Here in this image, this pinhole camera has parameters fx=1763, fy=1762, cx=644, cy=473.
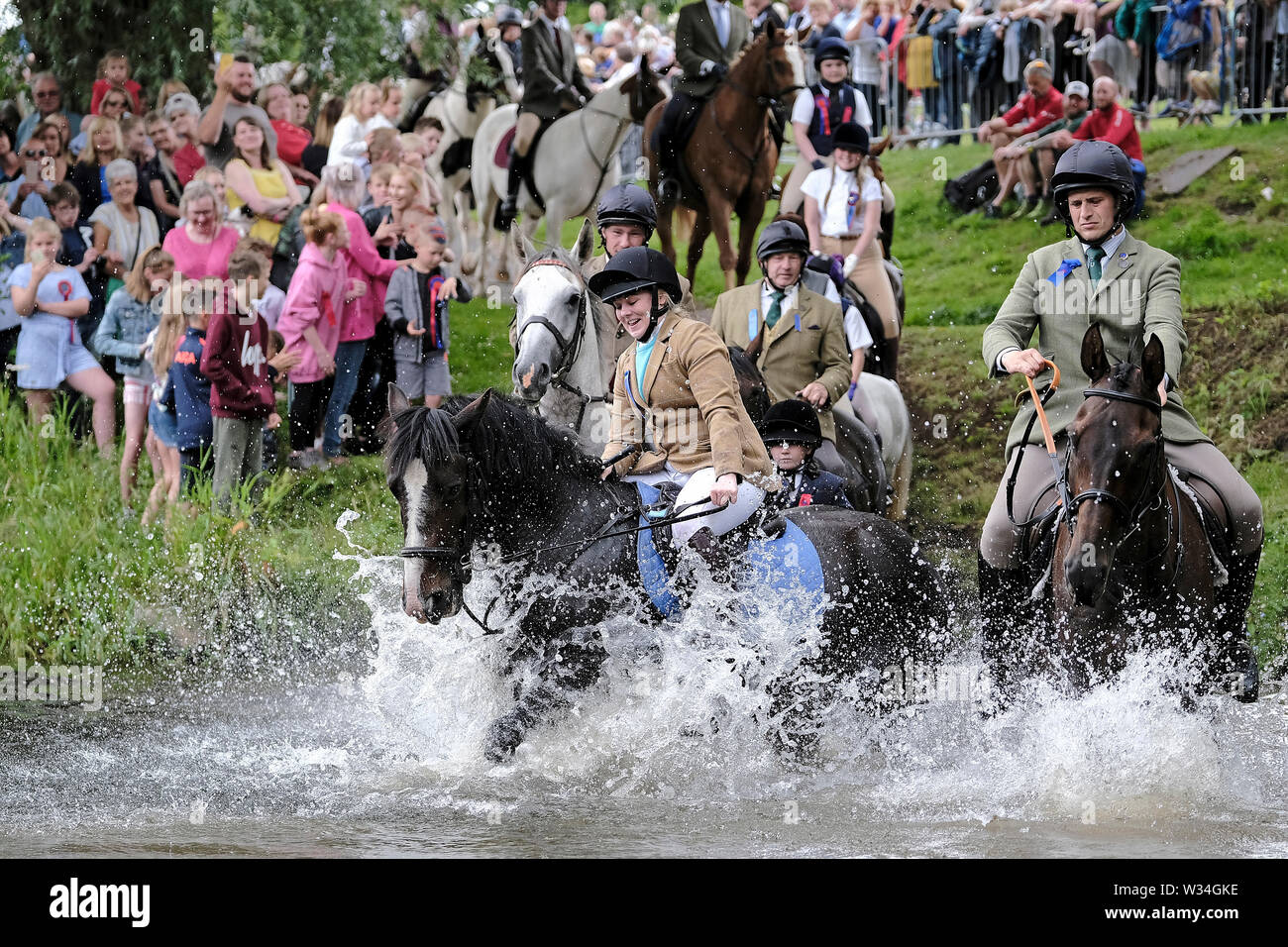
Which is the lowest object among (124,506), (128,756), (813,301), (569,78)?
(128,756)

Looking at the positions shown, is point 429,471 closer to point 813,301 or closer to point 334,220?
point 813,301

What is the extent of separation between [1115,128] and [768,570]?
945 centimetres

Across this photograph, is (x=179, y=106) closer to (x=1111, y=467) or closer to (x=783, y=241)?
(x=783, y=241)

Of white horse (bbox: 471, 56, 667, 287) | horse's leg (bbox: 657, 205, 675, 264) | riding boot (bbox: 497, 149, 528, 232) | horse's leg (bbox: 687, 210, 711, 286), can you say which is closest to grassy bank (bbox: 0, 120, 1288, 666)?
riding boot (bbox: 497, 149, 528, 232)

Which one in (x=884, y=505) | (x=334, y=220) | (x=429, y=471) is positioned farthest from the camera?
(x=334, y=220)

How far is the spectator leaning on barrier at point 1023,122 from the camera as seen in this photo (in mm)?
17219

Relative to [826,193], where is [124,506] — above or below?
below

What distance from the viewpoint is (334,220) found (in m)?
12.8

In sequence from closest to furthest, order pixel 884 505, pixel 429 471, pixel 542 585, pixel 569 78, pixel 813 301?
1. pixel 429 471
2. pixel 542 585
3. pixel 813 301
4. pixel 884 505
5. pixel 569 78

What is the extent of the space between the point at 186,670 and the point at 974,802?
17.2ft

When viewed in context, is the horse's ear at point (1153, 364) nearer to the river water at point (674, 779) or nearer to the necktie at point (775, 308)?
the river water at point (674, 779)

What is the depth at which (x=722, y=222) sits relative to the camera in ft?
49.6

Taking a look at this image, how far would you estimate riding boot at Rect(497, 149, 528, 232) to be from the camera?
16672 mm
